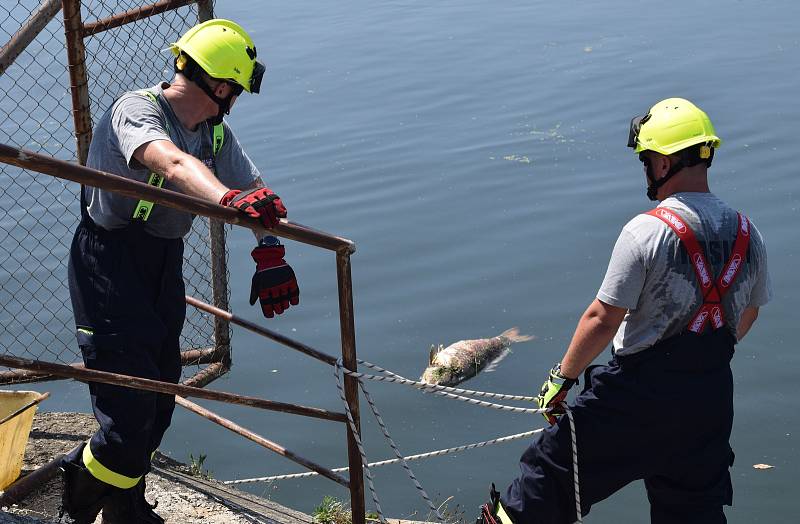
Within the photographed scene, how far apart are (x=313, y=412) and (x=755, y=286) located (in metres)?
1.85

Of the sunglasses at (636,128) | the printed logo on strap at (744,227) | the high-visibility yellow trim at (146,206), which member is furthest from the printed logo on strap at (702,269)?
the high-visibility yellow trim at (146,206)

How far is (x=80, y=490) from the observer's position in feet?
13.3

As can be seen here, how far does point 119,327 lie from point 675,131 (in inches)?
88.0

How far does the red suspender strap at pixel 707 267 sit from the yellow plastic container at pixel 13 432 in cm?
276

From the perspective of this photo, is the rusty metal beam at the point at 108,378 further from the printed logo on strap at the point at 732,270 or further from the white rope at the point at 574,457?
the printed logo on strap at the point at 732,270

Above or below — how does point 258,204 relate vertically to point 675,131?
below

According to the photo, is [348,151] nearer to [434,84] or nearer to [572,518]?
[434,84]

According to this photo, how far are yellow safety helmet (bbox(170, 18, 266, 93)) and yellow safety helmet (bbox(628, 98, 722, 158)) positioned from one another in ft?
5.01

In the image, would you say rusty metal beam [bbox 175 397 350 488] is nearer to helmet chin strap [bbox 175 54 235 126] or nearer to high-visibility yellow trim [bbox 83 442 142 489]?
high-visibility yellow trim [bbox 83 442 142 489]

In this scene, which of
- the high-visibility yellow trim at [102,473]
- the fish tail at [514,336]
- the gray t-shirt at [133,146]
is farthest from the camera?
the fish tail at [514,336]

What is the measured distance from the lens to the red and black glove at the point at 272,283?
13.2 ft

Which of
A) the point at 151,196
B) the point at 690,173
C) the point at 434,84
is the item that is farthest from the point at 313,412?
the point at 434,84

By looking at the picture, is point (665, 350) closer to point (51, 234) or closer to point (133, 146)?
point (133, 146)

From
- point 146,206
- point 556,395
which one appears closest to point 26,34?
point 146,206
